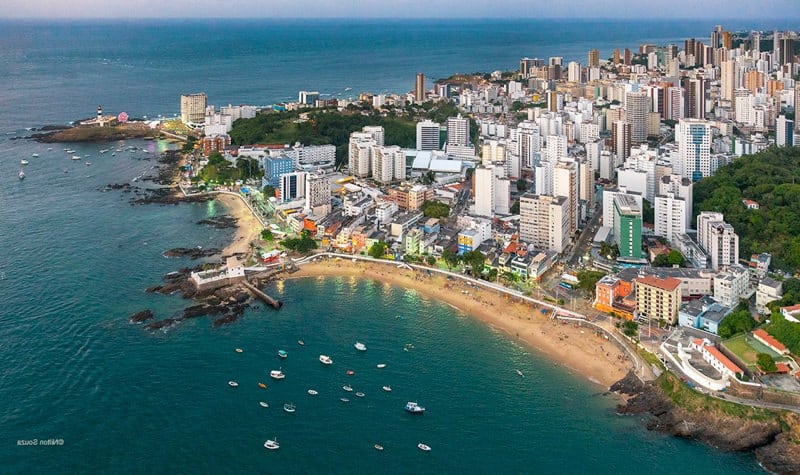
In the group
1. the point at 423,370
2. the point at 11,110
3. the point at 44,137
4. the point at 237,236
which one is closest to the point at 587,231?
the point at 423,370

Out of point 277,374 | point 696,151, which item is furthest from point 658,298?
point 696,151

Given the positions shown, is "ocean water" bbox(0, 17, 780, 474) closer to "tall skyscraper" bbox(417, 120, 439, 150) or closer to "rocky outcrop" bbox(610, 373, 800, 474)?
"rocky outcrop" bbox(610, 373, 800, 474)

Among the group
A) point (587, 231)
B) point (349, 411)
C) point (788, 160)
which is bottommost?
point (349, 411)

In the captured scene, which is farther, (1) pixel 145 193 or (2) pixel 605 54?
(2) pixel 605 54

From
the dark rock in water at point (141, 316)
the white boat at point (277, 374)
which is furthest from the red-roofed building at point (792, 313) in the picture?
the dark rock in water at point (141, 316)

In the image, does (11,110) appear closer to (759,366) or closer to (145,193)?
(145,193)

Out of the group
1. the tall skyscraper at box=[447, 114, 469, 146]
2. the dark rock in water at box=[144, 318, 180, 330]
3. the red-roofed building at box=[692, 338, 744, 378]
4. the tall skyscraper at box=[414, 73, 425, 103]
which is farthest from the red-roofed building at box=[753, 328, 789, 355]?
the tall skyscraper at box=[414, 73, 425, 103]

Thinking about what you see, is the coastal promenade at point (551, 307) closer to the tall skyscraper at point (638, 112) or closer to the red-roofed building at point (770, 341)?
the red-roofed building at point (770, 341)

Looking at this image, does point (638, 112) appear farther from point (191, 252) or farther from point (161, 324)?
point (161, 324)
